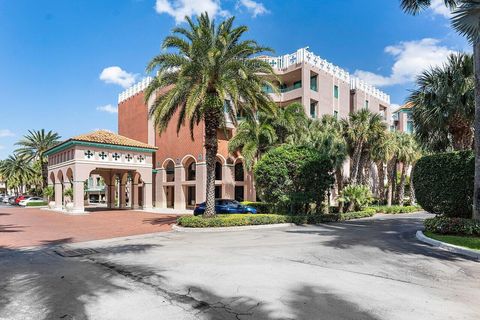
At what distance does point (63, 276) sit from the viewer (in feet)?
27.8

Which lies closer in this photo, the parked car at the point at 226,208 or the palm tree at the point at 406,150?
the parked car at the point at 226,208

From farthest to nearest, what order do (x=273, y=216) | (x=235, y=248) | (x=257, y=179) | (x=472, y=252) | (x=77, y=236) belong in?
(x=257, y=179)
(x=273, y=216)
(x=77, y=236)
(x=235, y=248)
(x=472, y=252)

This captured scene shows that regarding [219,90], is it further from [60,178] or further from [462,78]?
[60,178]

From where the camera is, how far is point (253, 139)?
2961 centimetres

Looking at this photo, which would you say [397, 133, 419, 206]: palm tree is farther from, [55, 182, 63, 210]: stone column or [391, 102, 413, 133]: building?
[55, 182, 63, 210]: stone column

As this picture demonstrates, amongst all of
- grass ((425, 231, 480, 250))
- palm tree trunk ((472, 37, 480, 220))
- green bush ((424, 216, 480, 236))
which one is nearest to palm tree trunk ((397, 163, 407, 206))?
green bush ((424, 216, 480, 236))

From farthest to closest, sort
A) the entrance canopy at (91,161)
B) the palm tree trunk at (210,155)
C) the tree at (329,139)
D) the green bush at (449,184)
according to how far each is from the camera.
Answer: the entrance canopy at (91,161), the tree at (329,139), the palm tree trunk at (210,155), the green bush at (449,184)

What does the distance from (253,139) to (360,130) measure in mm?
9349

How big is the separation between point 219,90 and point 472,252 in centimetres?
1251

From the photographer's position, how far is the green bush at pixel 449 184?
1559 centimetres

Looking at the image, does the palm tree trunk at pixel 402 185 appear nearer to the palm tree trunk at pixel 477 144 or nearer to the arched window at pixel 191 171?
the arched window at pixel 191 171

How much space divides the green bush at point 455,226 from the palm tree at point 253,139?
15.1 m

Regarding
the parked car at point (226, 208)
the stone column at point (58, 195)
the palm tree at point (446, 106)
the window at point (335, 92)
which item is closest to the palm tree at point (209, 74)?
the parked car at point (226, 208)

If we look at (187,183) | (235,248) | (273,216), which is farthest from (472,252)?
(187,183)
